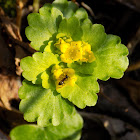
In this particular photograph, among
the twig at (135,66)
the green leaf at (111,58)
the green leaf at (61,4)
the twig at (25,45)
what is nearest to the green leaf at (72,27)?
the green leaf at (111,58)

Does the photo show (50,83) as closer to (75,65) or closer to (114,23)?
(75,65)

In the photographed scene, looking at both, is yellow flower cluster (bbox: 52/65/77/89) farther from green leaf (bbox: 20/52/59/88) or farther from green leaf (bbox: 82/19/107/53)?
green leaf (bbox: 82/19/107/53)

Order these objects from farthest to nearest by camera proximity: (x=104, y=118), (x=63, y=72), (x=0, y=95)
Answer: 1. (x=104, y=118)
2. (x=0, y=95)
3. (x=63, y=72)

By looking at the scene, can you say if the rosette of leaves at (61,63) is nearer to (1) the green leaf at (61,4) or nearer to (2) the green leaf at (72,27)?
(2) the green leaf at (72,27)

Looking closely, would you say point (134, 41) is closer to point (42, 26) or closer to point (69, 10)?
point (69, 10)

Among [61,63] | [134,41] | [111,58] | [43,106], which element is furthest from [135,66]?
[43,106]

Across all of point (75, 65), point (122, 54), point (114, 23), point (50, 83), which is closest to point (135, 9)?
point (114, 23)

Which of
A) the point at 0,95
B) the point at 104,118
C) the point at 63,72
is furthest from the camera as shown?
the point at 104,118
